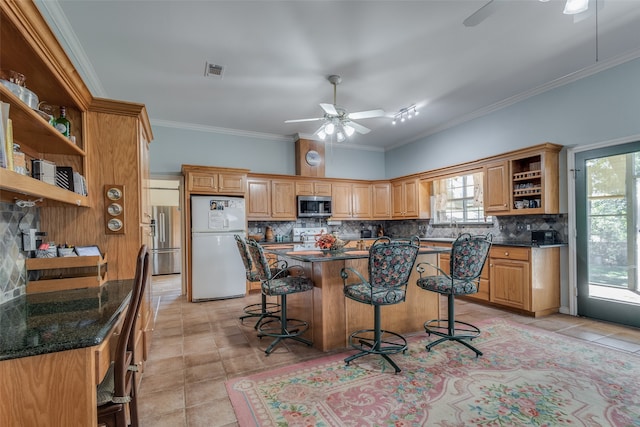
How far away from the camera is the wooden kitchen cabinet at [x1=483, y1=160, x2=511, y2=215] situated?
4164 millimetres

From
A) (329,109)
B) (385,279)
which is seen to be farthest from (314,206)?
(385,279)

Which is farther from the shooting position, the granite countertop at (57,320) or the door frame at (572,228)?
the door frame at (572,228)

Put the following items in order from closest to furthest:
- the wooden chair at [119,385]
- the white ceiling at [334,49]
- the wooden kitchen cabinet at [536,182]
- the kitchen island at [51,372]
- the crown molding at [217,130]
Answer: the kitchen island at [51,372]
the wooden chair at [119,385]
the white ceiling at [334,49]
the wooden kitchen cabinet at [536,182]
the crown molding at [217,130]

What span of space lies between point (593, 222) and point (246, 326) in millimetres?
4348

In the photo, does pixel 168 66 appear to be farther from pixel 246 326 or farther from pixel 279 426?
pixel 279 426

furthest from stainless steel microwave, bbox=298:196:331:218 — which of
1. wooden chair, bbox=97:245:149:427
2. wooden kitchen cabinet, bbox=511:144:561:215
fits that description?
wooden chair, bbox=97:245:149:427

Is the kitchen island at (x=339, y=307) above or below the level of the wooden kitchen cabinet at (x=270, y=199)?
below

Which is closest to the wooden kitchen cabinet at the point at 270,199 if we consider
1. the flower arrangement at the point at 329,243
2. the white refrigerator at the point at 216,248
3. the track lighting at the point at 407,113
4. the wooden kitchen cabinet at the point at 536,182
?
the white refrigerator at the point at 216,248

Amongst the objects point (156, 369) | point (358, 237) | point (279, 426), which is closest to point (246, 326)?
point (156, 369)

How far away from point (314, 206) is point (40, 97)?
4422 millimetres

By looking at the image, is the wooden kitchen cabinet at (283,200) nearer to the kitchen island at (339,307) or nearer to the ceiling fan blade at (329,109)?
the kitchen island at (339,307)

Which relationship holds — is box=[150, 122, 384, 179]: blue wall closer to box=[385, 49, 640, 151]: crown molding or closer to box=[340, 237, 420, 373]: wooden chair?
box=[385, 49, 640, 151]: crown molding

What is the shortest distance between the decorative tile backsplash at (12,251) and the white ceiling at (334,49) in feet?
5.64

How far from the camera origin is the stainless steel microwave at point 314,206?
5.83m
